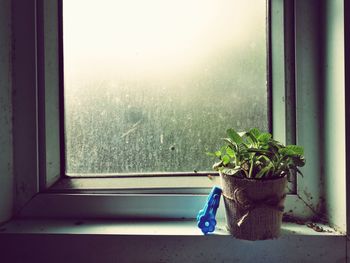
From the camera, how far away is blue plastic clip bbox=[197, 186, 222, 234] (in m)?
0.75

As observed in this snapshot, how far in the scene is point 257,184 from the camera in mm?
687

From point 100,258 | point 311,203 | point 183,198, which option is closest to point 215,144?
point 183,198

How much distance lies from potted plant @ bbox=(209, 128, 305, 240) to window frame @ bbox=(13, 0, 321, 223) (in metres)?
0.12

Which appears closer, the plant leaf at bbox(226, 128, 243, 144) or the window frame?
the plant leaf at bbox(226, 128, 243, 144)

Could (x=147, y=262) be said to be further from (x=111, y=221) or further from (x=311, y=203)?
(x=311, y=203)

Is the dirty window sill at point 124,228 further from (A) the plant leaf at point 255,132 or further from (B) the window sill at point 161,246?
(A) the plant leaf at point 255,132

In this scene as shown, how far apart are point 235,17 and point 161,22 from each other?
0.18 m

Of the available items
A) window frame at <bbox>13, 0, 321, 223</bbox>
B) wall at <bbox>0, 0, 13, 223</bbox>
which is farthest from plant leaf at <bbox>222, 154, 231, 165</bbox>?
wall at <bbox>0, 0, 13, 223</bbox>

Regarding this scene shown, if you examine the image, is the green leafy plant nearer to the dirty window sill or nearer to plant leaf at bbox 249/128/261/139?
plant leaf at bbox 249/128/261/139

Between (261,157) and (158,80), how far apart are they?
1.05 feet

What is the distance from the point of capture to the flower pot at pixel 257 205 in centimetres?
69

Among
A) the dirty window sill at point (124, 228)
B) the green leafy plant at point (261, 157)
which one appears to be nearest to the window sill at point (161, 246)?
the dirty window sill at point (124, 228)

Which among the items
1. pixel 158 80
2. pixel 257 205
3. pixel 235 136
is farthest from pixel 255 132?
pixel 158 80

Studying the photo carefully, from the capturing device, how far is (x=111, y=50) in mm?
866
